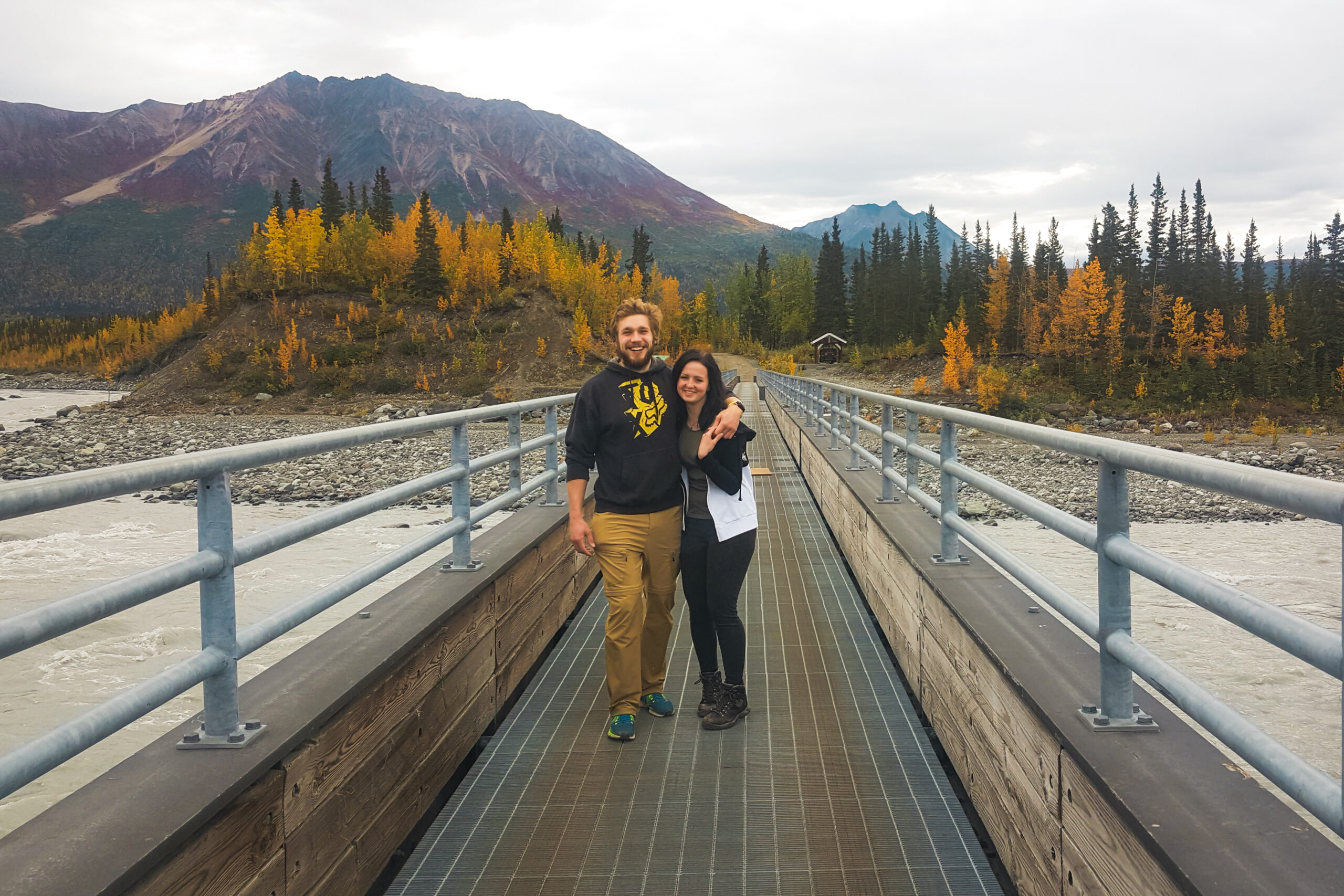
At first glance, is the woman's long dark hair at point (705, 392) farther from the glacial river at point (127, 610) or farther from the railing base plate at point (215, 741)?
the glacial river at point (127, 610)

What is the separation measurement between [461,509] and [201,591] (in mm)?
2459

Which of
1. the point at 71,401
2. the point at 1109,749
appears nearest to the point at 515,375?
the point at 71,401

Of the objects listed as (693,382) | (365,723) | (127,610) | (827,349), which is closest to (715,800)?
(365,723)

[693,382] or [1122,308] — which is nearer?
[693,382]

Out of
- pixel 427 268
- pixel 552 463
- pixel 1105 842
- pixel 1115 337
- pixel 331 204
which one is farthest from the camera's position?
pixel 331 204

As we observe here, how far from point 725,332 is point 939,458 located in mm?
120149

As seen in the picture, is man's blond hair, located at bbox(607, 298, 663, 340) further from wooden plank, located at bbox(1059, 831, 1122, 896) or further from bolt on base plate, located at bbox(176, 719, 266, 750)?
wooden plank, located at bbox(1059, 831, 1122, 896)

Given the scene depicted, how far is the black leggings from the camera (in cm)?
432

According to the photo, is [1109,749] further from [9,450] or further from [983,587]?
[9,450]

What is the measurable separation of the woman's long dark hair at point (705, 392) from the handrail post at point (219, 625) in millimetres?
2206

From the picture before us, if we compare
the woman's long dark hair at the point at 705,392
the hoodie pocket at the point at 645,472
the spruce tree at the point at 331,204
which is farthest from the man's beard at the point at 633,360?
the spruce tree at the point at 331,204

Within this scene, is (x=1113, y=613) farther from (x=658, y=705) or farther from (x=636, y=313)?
(x=658, y=705)

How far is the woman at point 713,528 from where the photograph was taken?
4.22 metres

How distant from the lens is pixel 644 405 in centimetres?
420
